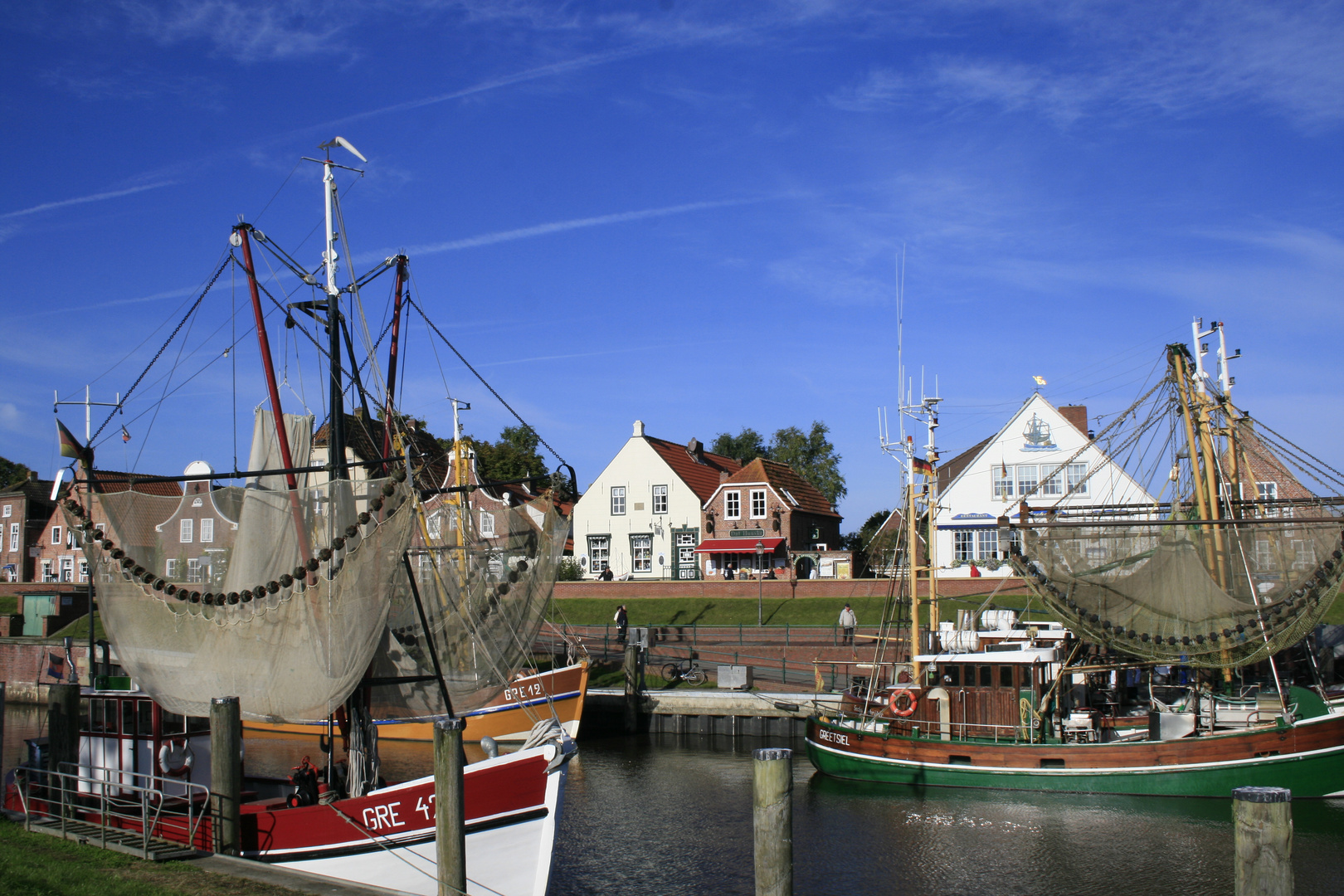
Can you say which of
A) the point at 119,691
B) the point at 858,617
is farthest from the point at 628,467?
the point at 119,691

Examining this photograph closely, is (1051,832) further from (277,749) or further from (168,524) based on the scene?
(277,749)

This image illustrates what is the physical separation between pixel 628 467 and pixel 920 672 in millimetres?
36540

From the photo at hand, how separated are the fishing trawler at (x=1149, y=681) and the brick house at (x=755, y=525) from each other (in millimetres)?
30167

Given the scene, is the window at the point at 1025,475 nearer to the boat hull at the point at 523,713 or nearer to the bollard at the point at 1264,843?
the boat hull at the point at 523,713

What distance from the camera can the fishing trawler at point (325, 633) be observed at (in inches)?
547

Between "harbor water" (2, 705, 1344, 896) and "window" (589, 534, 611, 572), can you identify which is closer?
"harbor water" (2, 705, 1344, 896)

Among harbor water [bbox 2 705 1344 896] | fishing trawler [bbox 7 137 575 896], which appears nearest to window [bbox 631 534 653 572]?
harbor water [bbox 2 705 1344 896]


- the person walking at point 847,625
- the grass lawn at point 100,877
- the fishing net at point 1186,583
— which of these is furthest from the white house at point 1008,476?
the grass lawn at point 100,877

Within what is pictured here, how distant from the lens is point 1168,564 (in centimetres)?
2434

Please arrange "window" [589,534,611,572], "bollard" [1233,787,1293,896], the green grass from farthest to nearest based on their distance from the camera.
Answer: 1. "window" [589,534,611,572]
2. the green grass
3. "bollard" [1233,787,1293,896]

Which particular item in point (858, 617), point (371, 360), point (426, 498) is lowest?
point (858, 617)

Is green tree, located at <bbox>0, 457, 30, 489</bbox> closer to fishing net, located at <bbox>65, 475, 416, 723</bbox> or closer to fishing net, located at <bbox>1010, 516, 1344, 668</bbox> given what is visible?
fishing net, located at <bbox>65, 475, 416, 723</bbox>

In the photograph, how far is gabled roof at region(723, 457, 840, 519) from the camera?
57.9m

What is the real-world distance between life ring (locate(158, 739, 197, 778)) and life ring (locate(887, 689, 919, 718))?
617 inches
